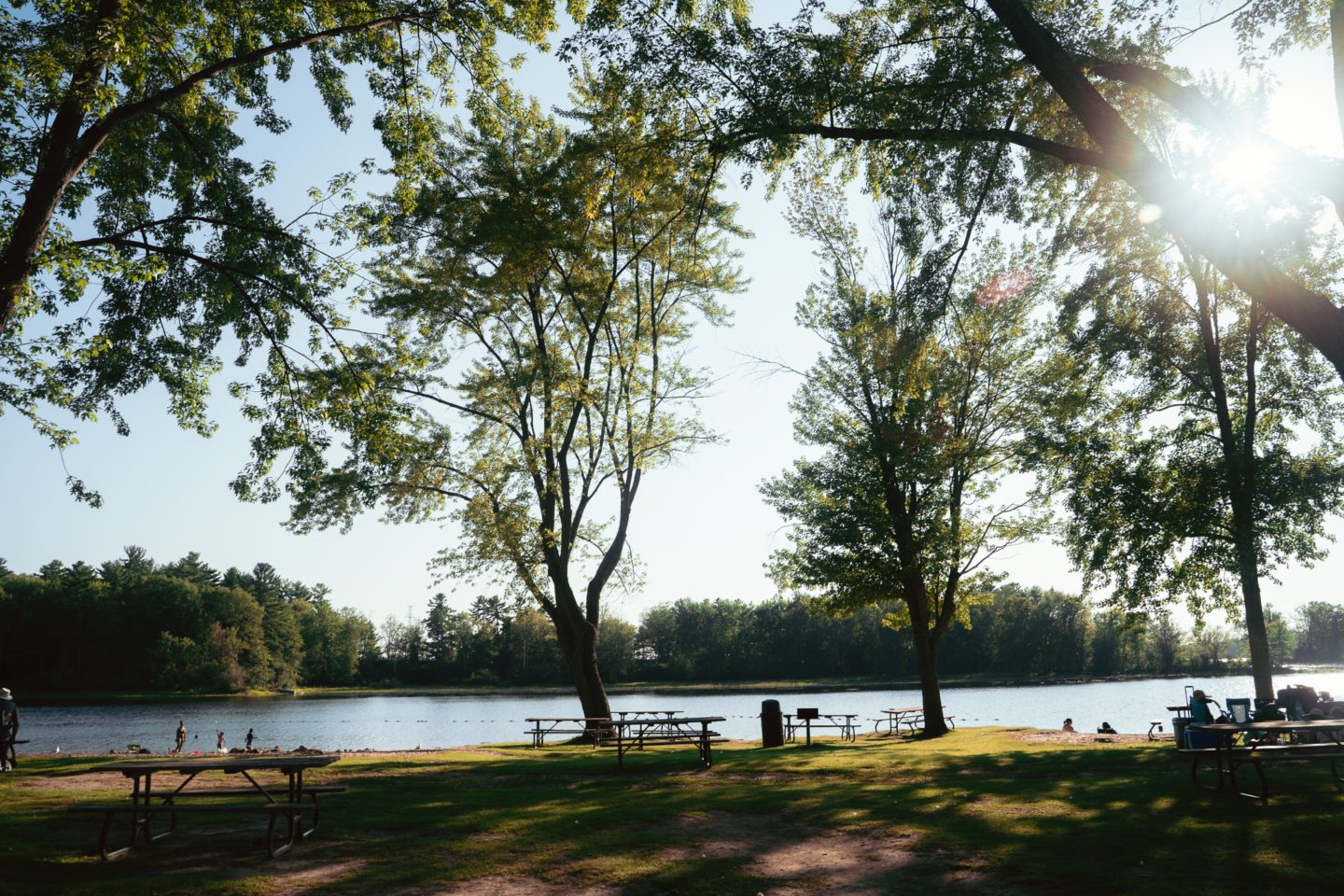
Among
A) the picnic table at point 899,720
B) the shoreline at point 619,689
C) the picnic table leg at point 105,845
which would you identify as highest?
the picnic table leg at point 105,845

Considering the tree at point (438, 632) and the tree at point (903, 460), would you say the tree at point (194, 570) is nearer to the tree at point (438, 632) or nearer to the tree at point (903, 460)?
the tree at point (438, 632)

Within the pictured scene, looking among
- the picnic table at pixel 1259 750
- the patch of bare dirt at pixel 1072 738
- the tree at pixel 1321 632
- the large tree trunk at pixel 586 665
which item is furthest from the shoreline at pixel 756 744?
the tree at pixel 1321 632

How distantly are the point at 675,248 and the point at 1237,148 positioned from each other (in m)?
16.1

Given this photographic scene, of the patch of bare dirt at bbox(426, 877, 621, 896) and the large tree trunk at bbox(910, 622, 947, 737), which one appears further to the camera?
the large tree trunk at bbox(910, 622, 947, 737)

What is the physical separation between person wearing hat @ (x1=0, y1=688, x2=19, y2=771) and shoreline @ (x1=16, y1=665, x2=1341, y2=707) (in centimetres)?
7423

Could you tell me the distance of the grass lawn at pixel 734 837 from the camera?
6.40 m

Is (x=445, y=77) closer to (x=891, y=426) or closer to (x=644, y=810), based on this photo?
(x=644, y=810)

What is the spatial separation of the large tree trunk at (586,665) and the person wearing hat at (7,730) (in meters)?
11.7

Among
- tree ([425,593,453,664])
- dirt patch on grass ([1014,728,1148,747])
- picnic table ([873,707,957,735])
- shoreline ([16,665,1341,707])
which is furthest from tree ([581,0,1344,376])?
tree ([425,593,453,664])

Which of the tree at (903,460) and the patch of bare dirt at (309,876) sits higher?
the tree at (903,460)

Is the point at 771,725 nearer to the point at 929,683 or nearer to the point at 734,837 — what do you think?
the point at 929,683

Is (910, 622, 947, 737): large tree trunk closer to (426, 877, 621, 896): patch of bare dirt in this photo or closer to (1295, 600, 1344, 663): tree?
(426, 877, 621, 896): patch of bare dirt

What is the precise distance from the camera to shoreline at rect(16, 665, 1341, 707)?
82000 millimetres

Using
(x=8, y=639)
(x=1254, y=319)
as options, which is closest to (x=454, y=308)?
(x=1254, y=319)
